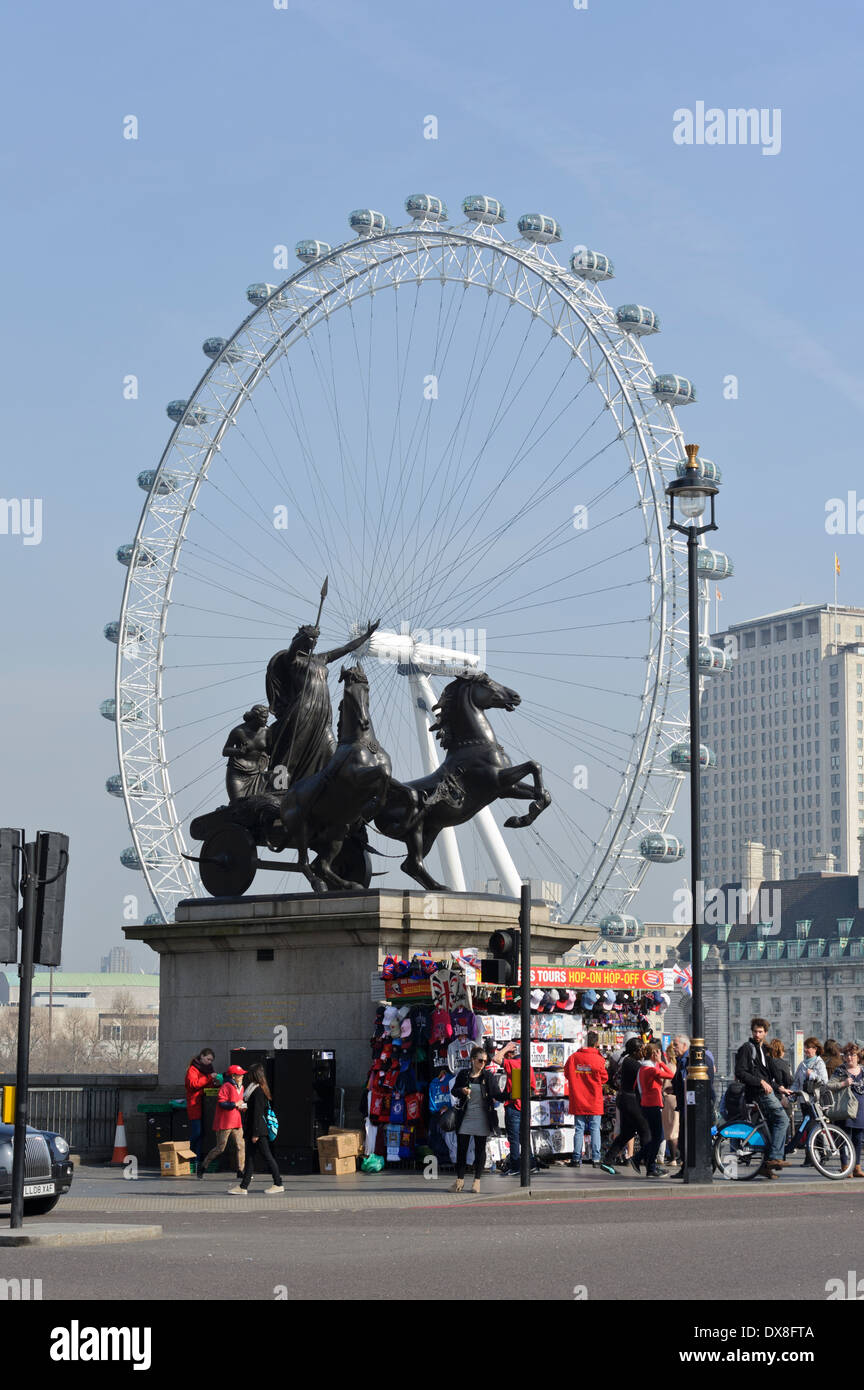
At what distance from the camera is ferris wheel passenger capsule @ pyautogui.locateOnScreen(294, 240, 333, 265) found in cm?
5481

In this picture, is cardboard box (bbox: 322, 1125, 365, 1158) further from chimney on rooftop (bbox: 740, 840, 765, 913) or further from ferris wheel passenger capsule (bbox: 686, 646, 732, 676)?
chimney on rooftop (bbox: 740, 840, 765, 913)

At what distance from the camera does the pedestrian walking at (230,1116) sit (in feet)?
69.9

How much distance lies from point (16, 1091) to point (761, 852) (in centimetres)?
15658

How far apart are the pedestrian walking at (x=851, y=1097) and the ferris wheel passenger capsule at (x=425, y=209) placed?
33472 millimetres

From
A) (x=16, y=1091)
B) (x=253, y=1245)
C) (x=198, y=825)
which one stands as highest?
(x=198, y=825)

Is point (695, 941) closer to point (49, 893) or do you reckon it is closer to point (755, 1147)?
point (755, 1147)

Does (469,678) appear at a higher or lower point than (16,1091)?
higher

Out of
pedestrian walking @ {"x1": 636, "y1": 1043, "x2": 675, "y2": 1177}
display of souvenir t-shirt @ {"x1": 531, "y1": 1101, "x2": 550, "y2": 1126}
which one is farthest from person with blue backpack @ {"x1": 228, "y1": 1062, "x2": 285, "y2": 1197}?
pedestrian walking @ {"x1": 636, "y1": 1043, "x2": 675, "y2": 1177}

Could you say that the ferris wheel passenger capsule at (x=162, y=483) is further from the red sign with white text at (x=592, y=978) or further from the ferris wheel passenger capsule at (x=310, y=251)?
the red sign with white text at (x=592, y=978)

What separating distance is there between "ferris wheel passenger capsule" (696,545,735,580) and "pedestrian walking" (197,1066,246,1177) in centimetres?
3480

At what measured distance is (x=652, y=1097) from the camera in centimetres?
2191
